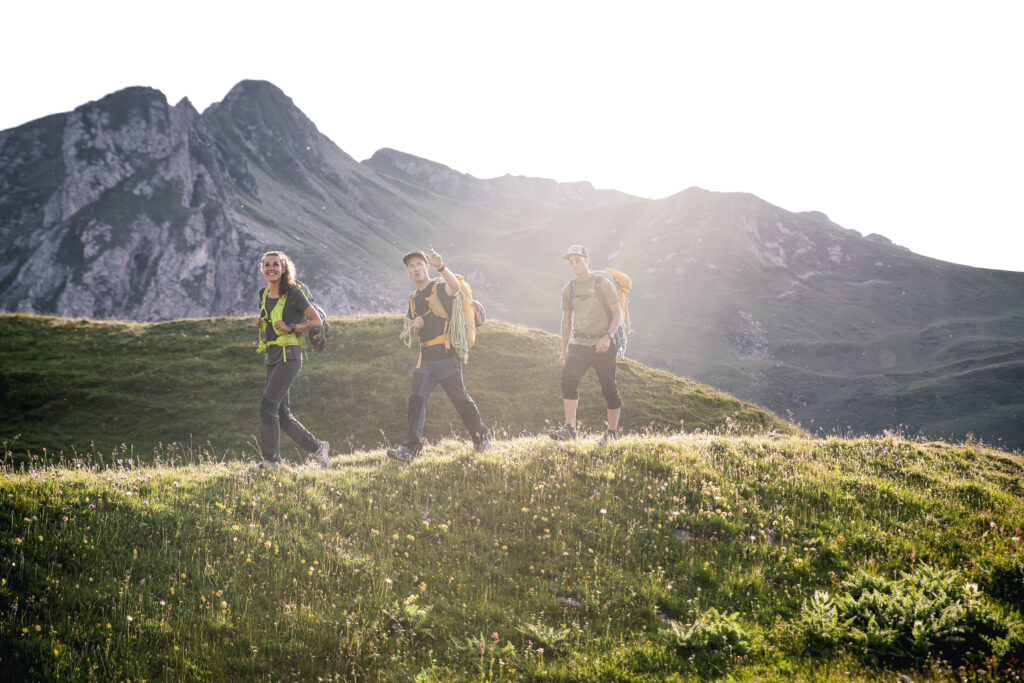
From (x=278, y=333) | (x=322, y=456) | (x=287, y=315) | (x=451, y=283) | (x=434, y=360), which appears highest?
(x=451, y=283)

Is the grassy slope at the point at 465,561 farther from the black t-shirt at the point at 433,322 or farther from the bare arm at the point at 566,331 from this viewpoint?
the bare arm at the point at 566,331

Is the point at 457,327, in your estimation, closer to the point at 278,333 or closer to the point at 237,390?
the point at 278,333

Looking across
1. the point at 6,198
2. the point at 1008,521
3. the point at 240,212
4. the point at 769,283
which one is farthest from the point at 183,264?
the point at 769,283

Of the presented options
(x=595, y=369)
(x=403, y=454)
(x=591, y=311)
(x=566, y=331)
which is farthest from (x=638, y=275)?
(x=403, y=454)

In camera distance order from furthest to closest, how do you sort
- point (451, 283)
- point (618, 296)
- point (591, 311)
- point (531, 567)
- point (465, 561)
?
point (618, 296) < point (591, 311) < point (451, 283) < point (465, 561) < point (531, 567)

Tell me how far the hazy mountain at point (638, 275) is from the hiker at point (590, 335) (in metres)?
63.3

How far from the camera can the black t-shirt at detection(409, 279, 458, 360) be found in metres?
8.98

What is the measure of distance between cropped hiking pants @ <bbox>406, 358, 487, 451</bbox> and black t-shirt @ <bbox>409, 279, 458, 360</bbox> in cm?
14

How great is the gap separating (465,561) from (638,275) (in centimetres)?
13188

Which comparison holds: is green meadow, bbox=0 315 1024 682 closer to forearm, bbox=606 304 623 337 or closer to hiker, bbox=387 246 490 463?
hiker, bbox=387 246 490 463

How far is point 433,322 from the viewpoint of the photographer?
9047 mm

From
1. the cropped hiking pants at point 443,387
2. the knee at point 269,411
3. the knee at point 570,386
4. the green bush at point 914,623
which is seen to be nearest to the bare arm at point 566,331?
the knee at point 570,386

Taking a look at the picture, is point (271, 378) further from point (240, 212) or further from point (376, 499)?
point (240, 212)

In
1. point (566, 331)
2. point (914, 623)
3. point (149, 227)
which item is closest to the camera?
point (914, 623)
